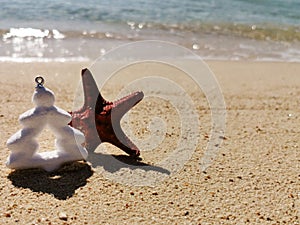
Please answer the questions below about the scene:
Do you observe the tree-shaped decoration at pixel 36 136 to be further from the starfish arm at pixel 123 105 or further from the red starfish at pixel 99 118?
the starfish arm at pixel 123 105

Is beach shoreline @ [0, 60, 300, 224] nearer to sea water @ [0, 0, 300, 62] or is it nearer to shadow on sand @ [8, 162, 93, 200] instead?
shadow on sand @ [8, 162, 93, 200]

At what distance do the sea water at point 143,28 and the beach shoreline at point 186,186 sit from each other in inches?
117

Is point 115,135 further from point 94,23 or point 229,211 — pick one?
point 94,23

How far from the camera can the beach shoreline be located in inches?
91.1

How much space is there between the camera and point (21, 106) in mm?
3875

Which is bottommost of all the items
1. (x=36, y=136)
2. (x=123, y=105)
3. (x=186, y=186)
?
(x=186, y=186)

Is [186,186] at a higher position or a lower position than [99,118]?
lower

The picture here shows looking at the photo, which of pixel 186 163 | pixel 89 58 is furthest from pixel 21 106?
pixel 89 58

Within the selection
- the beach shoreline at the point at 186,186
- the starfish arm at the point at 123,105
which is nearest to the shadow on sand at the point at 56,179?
the beach shoreline at the point at 186,186

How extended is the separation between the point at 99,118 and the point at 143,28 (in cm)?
651

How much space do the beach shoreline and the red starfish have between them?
153mm

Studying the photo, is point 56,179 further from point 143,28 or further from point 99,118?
point 143,28

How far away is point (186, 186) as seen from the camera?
8.60 ft

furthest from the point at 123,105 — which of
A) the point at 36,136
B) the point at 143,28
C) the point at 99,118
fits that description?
the point at 143,28
